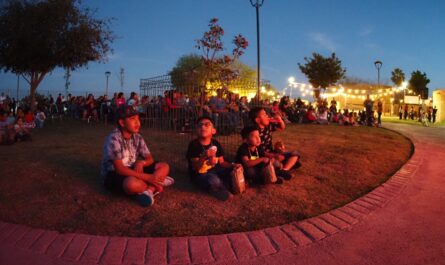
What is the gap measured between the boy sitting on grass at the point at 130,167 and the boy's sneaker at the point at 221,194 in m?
0.71

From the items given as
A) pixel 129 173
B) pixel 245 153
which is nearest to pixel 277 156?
pixel 245 153

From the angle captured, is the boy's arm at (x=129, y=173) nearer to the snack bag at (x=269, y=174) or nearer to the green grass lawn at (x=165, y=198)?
the green grass lawn at (x=165, y=198)

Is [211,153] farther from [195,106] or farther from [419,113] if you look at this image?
[419,113]

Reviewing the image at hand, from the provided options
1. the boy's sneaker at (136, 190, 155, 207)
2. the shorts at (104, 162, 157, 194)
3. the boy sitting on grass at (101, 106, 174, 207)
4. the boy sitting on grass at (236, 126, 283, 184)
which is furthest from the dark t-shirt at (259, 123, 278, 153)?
the shorts at (104, 162, 157, 194)

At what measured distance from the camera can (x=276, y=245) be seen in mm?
3266

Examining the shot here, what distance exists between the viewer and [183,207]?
13.7 feet

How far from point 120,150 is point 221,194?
145 centimetres

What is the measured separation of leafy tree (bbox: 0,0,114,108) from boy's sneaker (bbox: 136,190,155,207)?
13.5 metres

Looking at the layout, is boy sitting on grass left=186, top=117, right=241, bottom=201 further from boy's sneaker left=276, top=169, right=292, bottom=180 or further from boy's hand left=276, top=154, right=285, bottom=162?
boy's hand left=276, top=154, right=285, bottom=162

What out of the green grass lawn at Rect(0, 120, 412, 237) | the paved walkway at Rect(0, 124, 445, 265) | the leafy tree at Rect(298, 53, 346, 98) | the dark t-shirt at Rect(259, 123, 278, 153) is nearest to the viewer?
the paved walkway at Rect(0, 124, 445, 265)

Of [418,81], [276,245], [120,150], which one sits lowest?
[276,245]

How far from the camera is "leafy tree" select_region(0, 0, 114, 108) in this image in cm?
1452

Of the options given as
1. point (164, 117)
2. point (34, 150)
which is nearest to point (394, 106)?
point (164, 117)

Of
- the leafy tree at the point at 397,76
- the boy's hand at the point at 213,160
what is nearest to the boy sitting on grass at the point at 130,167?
the boy's hand at the point at 213,160
